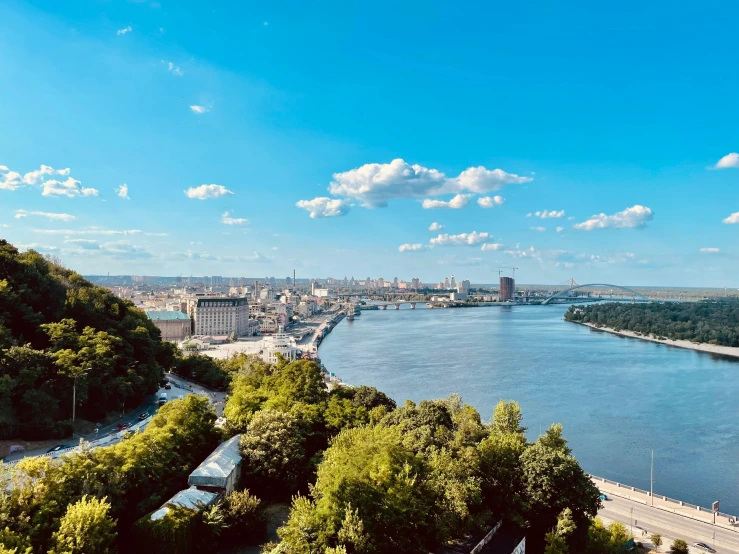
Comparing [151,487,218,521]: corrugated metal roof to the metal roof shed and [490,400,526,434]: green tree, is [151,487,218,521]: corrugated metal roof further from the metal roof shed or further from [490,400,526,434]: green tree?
[490,400,526,434]: green tree

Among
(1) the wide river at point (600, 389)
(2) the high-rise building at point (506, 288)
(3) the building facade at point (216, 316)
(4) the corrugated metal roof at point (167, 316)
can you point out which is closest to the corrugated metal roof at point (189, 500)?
(1) the wide river at point (600, 389)

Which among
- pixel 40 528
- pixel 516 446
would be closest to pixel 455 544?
pixel 516 446

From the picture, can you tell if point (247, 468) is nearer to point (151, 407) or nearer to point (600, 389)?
point (151, 407)

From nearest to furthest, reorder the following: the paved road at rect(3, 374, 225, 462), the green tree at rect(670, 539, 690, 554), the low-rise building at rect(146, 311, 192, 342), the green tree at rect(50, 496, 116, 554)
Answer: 1. the green tree at rect(50, 496, 116, 554)
2. the green tree at rect(670, 539, 690, 554)
3. the paved road at rect(3, 374, 225, 462)
4. the low-rise building at rect(146, 311, 192, 342)

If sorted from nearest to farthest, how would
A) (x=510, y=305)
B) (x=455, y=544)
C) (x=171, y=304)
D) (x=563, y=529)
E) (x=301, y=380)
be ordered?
1. (x=455, y=544)
2. (x=563, y=529)
3. (x=301, y=380)
4. (x=171, y=304)
5. (x=510, y=305)

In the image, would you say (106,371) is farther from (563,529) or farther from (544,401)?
(544,401)

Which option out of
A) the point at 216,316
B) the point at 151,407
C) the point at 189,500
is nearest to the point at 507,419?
the point at 189,500

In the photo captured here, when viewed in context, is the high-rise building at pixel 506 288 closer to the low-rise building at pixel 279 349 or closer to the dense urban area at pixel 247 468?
the low-rise building at pixel 279 349

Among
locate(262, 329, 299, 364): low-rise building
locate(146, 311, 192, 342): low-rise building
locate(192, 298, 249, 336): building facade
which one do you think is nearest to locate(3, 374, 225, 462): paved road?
locate(262, 329, 299, 364): low-rise building
